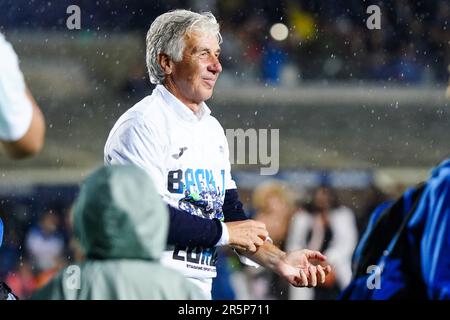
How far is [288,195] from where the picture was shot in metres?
5.84

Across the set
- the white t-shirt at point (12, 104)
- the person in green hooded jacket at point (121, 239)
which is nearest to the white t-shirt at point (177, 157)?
the white t-shirt at point (12, 104)

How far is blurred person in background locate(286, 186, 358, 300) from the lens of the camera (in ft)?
19.2

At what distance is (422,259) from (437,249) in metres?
0.07

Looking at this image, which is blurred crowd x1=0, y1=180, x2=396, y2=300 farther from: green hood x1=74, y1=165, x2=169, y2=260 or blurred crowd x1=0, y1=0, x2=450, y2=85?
green hood x1=74, y1=165, x2=169, y2=260

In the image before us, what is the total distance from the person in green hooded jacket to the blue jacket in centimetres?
257

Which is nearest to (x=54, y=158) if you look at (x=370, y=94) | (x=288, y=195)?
(x=288, y=195)

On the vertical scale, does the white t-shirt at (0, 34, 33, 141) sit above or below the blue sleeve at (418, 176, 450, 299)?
above

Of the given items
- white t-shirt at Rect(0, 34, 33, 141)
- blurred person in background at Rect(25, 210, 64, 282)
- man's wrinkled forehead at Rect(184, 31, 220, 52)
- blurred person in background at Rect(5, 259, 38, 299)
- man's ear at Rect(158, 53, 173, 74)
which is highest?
man's wrinkled forehead at Rect(184, 31, 220, 52)

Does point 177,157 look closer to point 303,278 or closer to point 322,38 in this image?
point 303,278

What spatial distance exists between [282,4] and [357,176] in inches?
36.1

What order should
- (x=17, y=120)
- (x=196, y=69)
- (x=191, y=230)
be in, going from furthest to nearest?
(x=196, y=69), (x=191, y=230), (x=17, y=120)

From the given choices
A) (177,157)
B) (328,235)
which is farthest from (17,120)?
(328,235)

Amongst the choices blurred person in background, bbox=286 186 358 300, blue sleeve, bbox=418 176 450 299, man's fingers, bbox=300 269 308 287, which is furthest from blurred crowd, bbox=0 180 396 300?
man's fingers, bbox=300 269 308 287

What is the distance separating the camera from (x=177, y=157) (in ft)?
12.9
